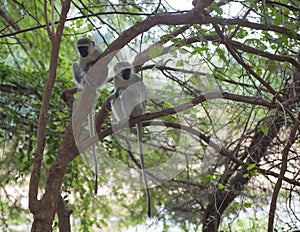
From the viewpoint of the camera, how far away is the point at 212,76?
242 cm

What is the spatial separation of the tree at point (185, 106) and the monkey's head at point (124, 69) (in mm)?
62

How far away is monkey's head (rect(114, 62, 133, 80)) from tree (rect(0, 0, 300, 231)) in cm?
6

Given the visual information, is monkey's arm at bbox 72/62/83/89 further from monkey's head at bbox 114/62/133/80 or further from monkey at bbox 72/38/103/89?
monkey's head at bbox 114/62/133/80

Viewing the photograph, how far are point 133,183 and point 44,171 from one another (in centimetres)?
92

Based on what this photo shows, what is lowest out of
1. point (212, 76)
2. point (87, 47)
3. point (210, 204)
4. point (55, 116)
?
point (210, 204)

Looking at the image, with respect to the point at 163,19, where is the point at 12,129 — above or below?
above

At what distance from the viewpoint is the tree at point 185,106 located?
6.50 feet

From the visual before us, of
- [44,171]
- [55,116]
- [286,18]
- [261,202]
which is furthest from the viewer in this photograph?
[44,171]

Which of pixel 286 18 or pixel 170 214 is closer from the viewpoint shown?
pixel 286 18

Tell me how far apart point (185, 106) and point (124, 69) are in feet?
2.86

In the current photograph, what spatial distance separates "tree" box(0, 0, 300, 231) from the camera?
6.50 feet

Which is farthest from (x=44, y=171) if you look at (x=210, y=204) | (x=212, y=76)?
(x=212, y=76)

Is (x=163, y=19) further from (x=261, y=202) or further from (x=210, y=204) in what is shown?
(x=261, y=202)

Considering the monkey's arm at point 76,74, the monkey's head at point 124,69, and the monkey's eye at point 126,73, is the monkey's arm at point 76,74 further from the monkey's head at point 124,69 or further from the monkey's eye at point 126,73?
the monkey's eye at point 126,73
